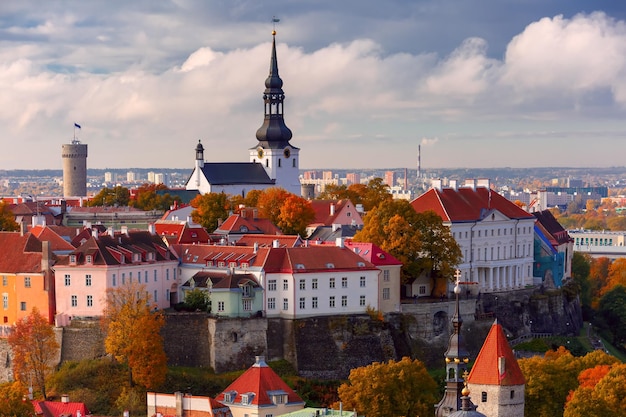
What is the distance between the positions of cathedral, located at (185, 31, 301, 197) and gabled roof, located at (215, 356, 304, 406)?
5947cm

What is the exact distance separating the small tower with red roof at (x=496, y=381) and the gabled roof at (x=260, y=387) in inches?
569

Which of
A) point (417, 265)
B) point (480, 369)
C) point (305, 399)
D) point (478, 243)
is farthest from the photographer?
point (478, 243)

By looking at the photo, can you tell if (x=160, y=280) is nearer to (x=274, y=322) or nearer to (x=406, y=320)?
(x=274, y=322)

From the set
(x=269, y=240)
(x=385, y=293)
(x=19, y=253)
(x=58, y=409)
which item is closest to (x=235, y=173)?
(x=269, y=240)

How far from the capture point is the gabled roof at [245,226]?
102m

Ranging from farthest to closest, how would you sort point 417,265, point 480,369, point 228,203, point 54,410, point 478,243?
point 228,203
point 478,243
point 417,265
point 54,410
point 480,369

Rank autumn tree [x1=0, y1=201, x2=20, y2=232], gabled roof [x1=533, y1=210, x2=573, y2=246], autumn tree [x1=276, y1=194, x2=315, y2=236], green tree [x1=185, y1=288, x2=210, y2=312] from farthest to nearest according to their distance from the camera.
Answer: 1. gabled roof [x1=533, y1=210, x2=573, y2=246]
2. autumn tree [x1=0, y1=201, x2=20, y2=232]
3. autumn tree [x1=276, y1=194, x2=315, y2=236]
4. green tree [x1=185, y1=288, x2=210, y2=312]

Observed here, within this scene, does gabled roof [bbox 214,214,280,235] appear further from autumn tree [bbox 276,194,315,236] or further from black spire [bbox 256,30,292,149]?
black spire [bbox 256,30,292,149]

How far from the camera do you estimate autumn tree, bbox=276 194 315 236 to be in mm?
107250

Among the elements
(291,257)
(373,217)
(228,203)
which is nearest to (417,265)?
(373,217)

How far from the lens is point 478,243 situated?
105938 mm

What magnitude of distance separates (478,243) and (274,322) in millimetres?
24444

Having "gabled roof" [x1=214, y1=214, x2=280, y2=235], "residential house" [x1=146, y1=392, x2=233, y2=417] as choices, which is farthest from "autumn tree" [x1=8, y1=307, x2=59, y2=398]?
"gabled roof" [x1=214, y1=214, x2=280, y2=235]

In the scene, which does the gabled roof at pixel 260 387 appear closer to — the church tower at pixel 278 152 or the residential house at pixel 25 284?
the residential house at pixel 25 284
